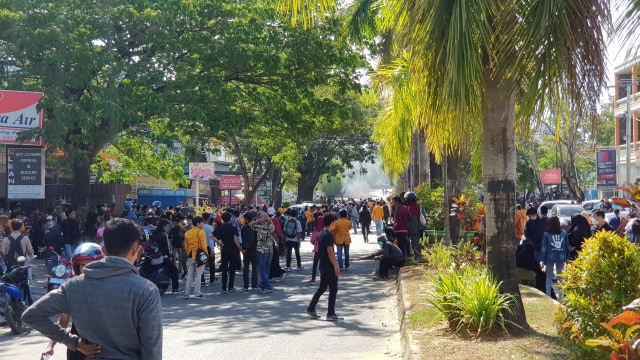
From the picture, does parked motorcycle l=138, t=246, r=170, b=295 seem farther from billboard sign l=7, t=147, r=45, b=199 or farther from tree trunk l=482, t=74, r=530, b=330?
tree trunk l=482, t=74, r=530, b=330

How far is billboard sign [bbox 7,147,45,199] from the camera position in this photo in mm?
19750

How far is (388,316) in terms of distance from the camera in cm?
1140

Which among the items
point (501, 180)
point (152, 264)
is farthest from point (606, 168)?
point (501, 180)

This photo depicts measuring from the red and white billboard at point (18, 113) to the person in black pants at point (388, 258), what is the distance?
35.4 feet

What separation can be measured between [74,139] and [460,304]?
1430 centimetres

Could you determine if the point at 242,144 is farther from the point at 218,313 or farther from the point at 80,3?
the point at 218,313

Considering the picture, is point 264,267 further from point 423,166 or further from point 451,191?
point 423,166

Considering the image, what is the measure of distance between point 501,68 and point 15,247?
33.6 ft

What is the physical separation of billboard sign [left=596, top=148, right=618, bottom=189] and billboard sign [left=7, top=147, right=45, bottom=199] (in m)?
36.2

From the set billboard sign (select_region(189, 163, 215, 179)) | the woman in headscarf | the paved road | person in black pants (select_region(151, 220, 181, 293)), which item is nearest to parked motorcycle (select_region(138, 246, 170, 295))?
person in black pants (select_region(151, 220, 181, 293))

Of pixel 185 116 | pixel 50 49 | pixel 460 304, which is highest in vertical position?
pixel 50 49

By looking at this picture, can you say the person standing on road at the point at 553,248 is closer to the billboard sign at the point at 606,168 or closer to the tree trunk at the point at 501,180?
the tree trunk at the point at 501,180

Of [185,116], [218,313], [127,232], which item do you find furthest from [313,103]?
[127,232]

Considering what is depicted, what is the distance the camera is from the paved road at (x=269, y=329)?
848 cm
